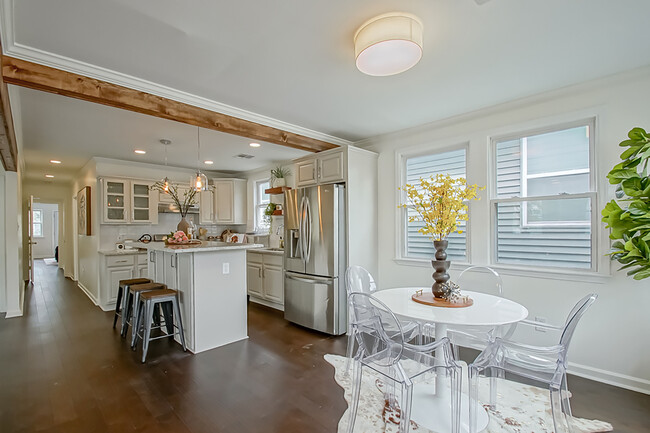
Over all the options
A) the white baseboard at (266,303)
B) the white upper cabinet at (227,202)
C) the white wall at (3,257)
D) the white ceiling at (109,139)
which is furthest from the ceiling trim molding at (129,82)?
the white wall at (3,257)

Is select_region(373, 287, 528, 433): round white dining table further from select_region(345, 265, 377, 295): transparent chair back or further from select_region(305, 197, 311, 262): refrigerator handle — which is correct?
select_region(305, 197, 311, 262): refrigerator handle

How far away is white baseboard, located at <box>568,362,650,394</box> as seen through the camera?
2.55 metres

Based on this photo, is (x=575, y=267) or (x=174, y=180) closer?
(x=575, y=267)

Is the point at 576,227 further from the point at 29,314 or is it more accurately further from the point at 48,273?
the point at 48,273

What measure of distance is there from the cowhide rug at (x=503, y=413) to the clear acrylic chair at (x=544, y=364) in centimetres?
25

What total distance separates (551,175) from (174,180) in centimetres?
609

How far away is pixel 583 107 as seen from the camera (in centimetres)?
282

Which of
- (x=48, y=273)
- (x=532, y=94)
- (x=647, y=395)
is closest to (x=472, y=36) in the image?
(x=532, y=94)

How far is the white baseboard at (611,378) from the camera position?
8.36 ft

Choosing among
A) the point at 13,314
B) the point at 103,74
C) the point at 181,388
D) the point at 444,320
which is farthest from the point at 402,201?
the point at 13,314

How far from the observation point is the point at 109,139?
173 inches

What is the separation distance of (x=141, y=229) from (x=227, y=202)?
166 cm

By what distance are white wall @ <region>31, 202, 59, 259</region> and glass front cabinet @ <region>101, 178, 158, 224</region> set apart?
11.0 metres

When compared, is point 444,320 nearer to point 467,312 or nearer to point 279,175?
point 467,312
